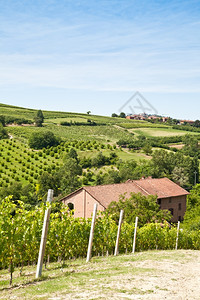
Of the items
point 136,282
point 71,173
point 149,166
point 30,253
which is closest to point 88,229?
point 30,253

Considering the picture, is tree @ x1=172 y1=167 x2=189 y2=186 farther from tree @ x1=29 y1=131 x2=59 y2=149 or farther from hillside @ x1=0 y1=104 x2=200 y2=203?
tree @ x1=29 y1=131 x2=59 y2=149

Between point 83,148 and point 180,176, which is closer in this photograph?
point 180,176

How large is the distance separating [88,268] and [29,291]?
3656 millimetres

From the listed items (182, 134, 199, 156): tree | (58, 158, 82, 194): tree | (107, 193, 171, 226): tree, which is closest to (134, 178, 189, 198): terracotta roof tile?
(58, 158, 82, 194): tree

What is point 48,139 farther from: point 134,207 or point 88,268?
point 88,268

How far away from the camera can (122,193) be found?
46.2 m

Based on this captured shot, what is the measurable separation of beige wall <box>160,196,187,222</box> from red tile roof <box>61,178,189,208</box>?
0.89 metres

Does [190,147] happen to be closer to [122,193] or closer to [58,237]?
[122,193]

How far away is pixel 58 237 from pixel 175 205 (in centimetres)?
4196

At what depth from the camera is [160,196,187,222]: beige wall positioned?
5288 cm

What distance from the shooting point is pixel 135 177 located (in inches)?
2815

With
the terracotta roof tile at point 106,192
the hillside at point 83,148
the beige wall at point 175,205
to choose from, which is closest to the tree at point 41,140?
the hillside at point 83,148

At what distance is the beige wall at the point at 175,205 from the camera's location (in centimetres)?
5288

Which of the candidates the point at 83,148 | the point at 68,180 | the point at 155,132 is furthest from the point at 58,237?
the point at 155,132
